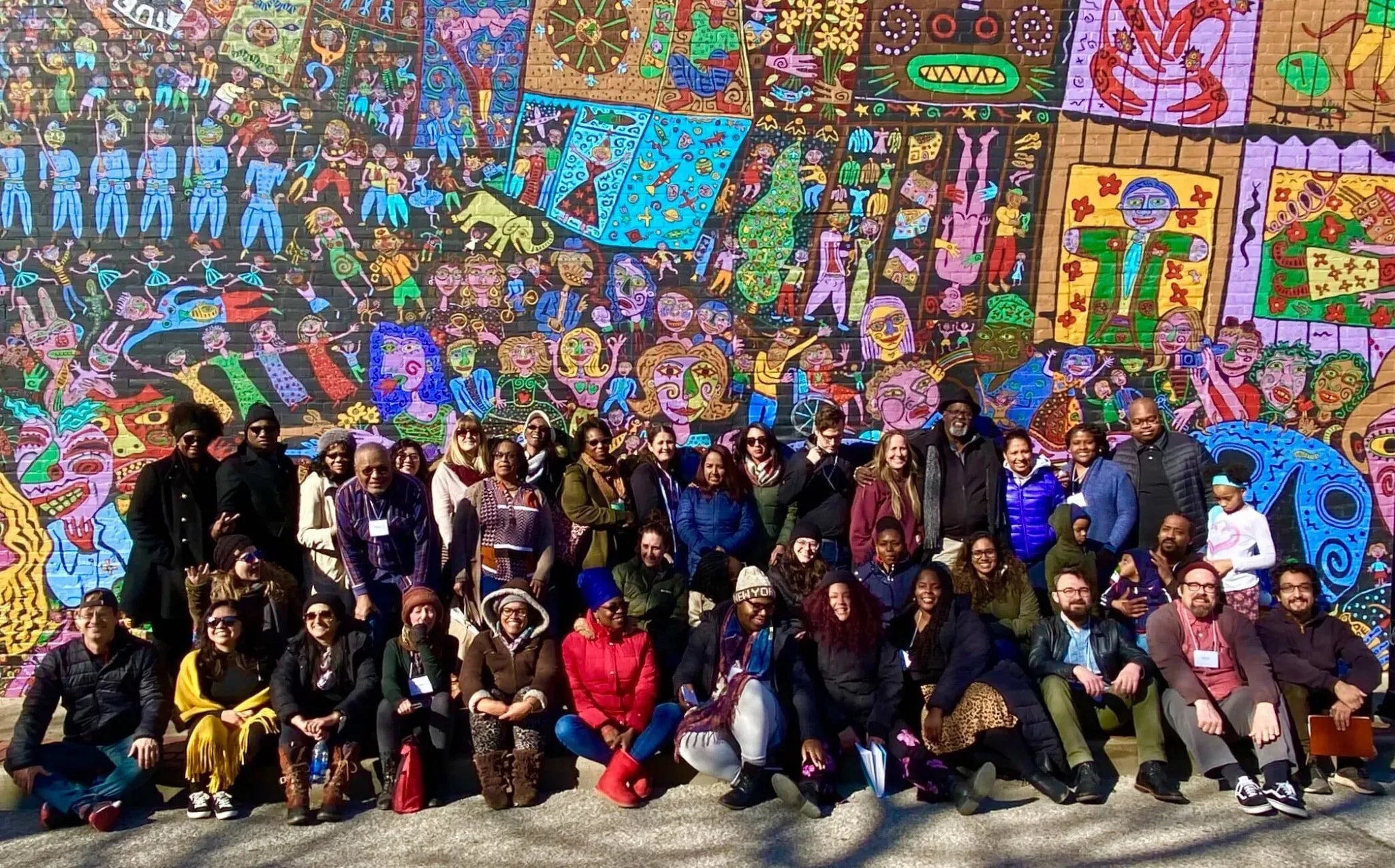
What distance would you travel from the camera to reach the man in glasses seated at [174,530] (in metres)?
7.27

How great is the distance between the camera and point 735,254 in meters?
8.47

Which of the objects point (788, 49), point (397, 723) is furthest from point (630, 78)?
point (397, 723)

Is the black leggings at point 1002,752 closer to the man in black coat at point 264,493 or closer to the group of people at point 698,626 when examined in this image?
the group of people at point 698,626

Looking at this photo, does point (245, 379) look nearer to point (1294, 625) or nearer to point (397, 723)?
point (397, 723)

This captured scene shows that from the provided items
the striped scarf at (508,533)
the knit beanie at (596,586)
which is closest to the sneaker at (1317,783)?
the knit beanie at (596,586)

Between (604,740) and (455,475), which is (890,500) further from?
(455,475)

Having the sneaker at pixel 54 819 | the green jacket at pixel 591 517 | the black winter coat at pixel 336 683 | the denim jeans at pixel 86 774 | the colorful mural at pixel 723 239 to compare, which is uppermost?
the colorful mural at pixel 723 239

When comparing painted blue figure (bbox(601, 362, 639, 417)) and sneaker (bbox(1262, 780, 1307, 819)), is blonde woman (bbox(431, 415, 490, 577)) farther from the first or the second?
sneaker (bbox(1262, 780, 1307, 819))

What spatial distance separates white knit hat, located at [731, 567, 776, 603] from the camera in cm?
644

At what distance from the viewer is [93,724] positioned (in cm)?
616

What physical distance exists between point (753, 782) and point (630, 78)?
4.73 meters

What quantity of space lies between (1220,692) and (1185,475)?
185cm

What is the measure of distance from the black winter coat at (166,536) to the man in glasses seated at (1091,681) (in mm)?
4680

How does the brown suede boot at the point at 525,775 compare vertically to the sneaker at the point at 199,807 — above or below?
above
